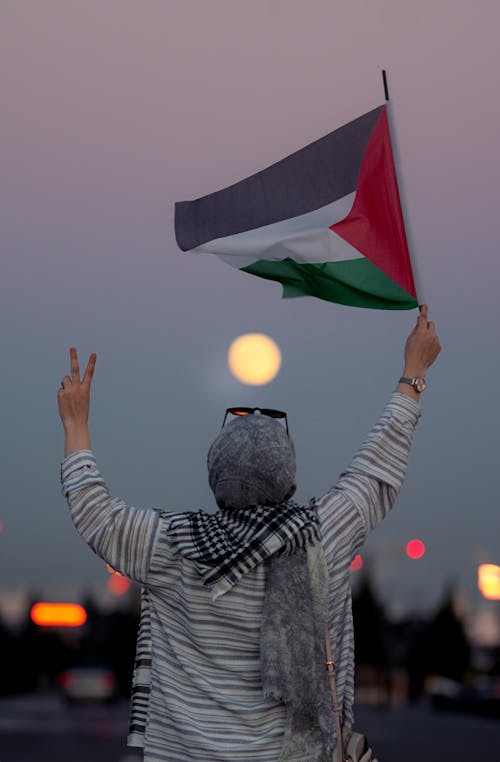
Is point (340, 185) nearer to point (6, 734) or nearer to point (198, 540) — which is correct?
point (198, 540)

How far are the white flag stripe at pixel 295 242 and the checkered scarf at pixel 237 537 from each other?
1268mm

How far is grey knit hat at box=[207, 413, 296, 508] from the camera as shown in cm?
334

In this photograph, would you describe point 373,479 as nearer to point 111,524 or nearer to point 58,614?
point 111,524

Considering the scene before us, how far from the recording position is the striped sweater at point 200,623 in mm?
3256

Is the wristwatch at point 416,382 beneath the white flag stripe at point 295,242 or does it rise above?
beneath

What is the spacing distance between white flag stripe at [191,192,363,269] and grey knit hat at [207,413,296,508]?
106 centimetres

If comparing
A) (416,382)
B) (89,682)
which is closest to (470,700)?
(89,682)

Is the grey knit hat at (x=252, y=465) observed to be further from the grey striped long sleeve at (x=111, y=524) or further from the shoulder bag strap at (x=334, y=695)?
the shoulder bag strap at (x=334, y=695)

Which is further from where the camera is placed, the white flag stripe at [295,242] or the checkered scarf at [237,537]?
the white flag stripe at [295,242]

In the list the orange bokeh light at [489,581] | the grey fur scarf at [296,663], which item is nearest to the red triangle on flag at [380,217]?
the grey fur scarf at [296,663]

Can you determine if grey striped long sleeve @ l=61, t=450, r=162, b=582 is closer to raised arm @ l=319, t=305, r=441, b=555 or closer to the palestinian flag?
raised arm @ l=319, t=305, r=441, b=555

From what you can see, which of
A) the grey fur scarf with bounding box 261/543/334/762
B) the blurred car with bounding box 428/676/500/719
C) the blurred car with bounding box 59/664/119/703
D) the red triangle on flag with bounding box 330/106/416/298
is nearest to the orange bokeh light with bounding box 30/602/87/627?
the red triangle on flag with bounding box 330/106/416/298

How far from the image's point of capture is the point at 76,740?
86.7 ft

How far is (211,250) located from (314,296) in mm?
479
